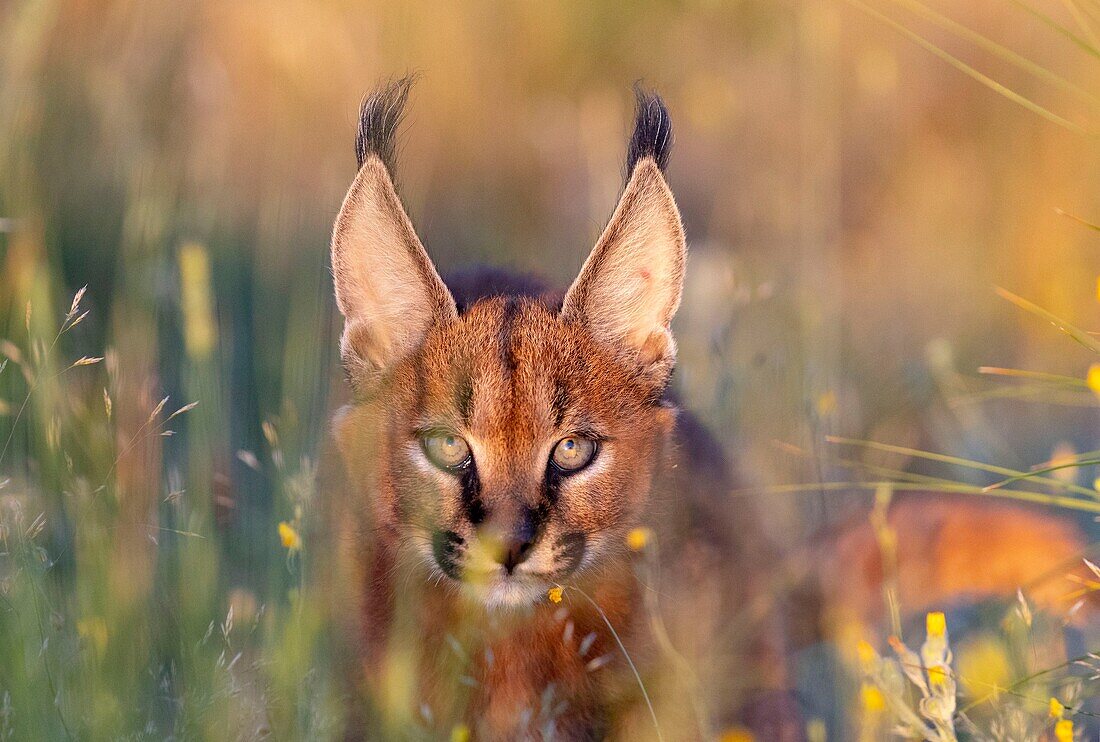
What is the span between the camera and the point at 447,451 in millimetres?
2693

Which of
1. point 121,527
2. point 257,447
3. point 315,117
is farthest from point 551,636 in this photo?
point 315,117

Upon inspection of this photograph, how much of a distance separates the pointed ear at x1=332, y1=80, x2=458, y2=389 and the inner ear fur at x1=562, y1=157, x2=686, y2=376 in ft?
1.10

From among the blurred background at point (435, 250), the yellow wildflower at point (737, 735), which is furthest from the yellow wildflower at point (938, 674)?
the yellow wildflower at point (737, 735)

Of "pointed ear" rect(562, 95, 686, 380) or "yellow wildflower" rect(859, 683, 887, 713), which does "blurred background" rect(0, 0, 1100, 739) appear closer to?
"yellow wildflower" rect(859, 683, 887, 713)

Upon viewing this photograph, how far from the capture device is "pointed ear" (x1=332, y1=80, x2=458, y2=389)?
272 centimetres

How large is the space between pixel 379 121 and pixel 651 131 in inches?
23.7

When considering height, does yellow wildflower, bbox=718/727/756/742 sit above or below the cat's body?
below

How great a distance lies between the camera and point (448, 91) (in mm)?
5789

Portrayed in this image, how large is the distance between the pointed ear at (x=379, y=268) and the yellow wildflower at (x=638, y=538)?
65cm

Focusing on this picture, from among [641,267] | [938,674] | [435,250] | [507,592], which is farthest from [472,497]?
[435,250]

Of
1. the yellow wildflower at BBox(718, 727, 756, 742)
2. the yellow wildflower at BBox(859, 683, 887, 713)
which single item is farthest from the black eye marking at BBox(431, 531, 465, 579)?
the yellow wildflower at BBox(859, 683, 887, 713)

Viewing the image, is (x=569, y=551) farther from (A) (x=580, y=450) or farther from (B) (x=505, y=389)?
(B) (x=505, y=389)

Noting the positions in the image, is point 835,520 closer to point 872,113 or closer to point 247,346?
point 247,346

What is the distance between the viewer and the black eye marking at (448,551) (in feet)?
8.46
